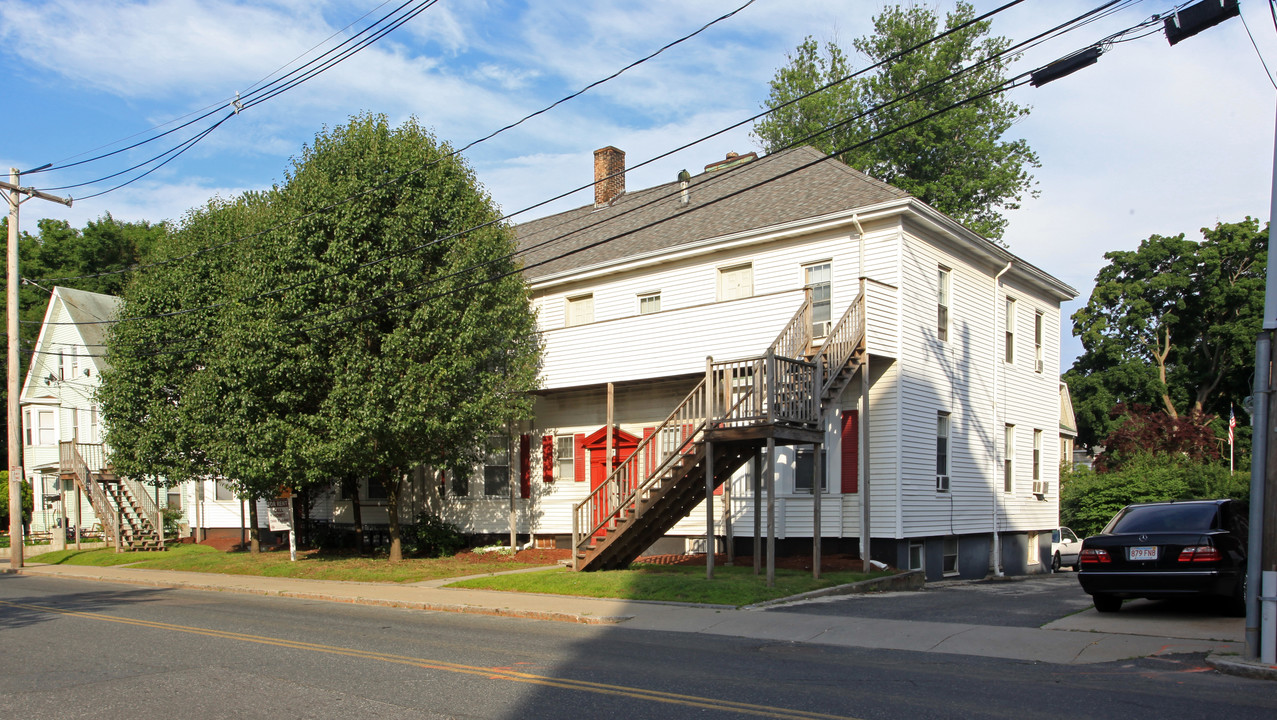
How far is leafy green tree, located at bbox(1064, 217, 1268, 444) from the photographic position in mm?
46875

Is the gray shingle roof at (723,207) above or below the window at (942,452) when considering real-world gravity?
above

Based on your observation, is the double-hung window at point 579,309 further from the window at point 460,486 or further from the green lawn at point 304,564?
the green lawn at point 304,564

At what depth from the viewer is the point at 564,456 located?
24906mm

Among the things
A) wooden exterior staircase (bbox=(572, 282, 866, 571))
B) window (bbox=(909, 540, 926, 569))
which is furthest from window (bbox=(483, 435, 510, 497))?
window (bbox=(909, 540, 926, 569))

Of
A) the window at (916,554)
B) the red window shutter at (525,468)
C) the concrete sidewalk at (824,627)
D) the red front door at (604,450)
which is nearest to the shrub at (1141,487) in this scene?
the window at (916,554)

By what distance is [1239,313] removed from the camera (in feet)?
154

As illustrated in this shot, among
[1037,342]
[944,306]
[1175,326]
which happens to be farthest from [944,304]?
[1175,326]

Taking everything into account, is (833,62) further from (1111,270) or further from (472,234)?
(472,234)

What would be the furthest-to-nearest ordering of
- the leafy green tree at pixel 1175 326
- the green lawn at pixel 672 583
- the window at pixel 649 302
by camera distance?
the leafy green tree at pixel 1175 326
the window at pixel 649 302
the green lawn at pixel 672 583

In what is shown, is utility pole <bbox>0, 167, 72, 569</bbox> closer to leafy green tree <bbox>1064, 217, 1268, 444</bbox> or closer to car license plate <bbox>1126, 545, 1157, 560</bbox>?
car license plate <bbox>1126, 545, 1157, 560</bbox>

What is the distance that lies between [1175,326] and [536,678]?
5040cm

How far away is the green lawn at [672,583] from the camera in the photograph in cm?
1531

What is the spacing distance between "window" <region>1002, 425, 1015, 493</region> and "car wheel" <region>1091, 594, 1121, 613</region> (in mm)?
11463

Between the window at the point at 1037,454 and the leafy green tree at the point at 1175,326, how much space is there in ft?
84.4
